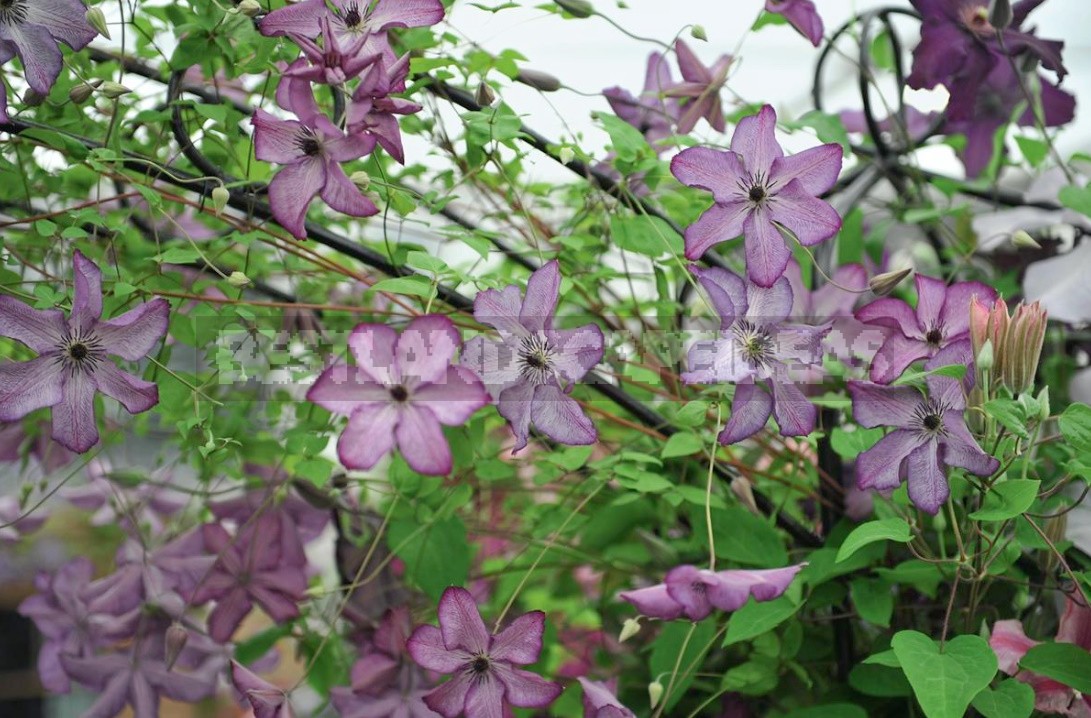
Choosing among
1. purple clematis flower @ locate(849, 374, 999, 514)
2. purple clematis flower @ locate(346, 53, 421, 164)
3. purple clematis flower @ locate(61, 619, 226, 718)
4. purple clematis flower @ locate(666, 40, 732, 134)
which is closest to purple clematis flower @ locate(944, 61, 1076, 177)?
purple clematis flower @ locate(666, 40, 732, 134)

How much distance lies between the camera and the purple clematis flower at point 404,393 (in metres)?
0.35

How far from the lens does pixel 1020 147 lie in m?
0.62

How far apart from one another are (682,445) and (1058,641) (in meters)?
0.18

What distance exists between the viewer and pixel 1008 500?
39 centimetres

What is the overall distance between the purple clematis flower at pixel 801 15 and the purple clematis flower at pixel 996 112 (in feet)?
0.36

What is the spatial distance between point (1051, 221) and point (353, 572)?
0.48 metres

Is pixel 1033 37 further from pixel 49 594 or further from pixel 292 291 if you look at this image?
pixel 49 594

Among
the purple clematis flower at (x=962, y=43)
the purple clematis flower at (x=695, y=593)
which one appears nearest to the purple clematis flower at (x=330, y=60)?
the purple clematis flower at (x=695, y=593)

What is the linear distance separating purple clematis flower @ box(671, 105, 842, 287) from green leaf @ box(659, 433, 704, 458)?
97 mm

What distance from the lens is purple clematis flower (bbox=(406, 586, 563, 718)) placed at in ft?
1.36

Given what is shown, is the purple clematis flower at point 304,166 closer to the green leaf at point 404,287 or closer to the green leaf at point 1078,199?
the green leaf at point 404,287

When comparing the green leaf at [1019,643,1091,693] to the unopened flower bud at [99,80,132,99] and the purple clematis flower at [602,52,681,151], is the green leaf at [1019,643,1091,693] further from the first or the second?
the unopened flower bud at [99,80,132,99]

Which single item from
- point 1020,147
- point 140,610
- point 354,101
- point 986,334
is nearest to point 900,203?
point 1020,147

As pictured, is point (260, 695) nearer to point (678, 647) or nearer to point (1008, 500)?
point (678, 647)
